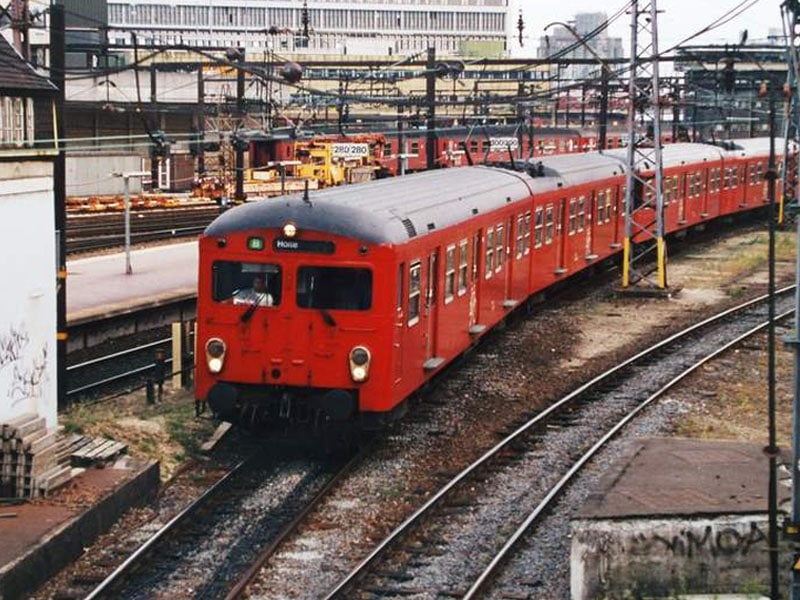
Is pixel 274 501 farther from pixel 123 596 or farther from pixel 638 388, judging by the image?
pixel 638 388

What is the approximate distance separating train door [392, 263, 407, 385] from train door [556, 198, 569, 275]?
1052cm

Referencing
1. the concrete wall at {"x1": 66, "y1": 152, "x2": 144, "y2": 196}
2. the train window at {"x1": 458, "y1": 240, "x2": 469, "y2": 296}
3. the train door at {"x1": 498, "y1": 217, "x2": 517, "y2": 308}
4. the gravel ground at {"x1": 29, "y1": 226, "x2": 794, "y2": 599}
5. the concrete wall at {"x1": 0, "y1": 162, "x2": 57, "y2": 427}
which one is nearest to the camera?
the gravel ground at {"x1": 29, "y1": 226, "x2": 794, "y2": 599}

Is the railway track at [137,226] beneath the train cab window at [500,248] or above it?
beneath

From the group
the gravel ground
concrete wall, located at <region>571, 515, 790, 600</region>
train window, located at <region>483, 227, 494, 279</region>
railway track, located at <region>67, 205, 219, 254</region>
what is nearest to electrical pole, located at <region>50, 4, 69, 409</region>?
the gravel ground

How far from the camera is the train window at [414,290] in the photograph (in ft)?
48.1

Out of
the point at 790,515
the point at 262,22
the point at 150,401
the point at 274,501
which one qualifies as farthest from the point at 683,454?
the point at 262,22

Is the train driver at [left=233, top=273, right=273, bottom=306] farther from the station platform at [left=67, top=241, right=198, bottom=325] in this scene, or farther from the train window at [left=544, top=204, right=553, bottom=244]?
the train window at [left=544, top=204, right=553, bottom=244]

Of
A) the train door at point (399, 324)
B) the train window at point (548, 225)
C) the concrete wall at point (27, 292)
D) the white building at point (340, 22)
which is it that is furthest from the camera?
the white building at point (340, 22)

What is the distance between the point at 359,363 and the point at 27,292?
3.20 m

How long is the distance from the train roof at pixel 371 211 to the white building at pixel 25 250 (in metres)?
1.89

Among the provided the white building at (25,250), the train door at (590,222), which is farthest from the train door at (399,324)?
the train door at (590,222)

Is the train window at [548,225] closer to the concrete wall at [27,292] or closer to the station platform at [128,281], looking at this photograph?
A: the station platform at [128,281]

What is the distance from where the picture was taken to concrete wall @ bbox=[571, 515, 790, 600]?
10344 millimetres

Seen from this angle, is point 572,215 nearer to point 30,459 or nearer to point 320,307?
point 320,307
